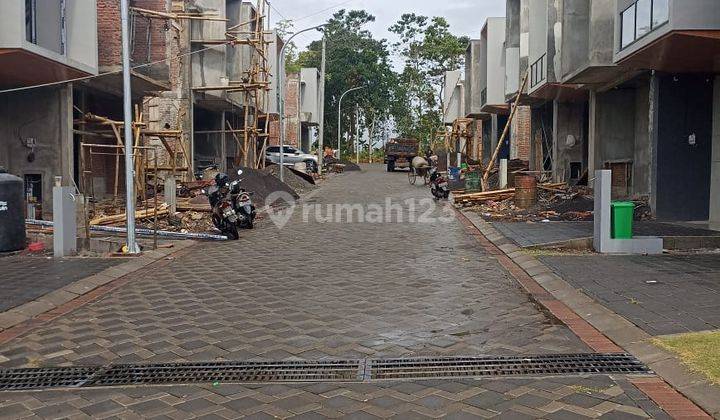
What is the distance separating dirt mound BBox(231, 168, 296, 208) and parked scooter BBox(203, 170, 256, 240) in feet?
19.8

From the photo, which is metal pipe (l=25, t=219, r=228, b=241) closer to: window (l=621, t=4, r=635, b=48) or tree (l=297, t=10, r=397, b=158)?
window (l=621, t=4, r=635, b=48)

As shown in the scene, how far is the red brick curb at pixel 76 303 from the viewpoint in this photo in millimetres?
6927

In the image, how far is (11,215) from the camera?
12.1m

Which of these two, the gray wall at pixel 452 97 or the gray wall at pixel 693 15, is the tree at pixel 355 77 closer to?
the gray wall at pixel 452 97

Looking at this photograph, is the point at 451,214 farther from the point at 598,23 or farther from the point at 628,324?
the point at 628,324

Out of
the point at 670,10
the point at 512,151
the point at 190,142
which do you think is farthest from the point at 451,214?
the point at 512,151

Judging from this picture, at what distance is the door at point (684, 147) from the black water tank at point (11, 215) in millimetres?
13454

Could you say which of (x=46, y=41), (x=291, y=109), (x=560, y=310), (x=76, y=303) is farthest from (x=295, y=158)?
(x=560, y=310)

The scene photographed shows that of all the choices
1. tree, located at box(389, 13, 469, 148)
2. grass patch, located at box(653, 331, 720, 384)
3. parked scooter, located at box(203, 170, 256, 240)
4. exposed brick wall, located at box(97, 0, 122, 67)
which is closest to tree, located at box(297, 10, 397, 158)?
tree, located at box(389, 13, 469, 148)

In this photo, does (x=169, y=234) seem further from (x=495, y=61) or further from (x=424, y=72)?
(x=424, y=72)

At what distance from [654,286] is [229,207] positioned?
8.74m

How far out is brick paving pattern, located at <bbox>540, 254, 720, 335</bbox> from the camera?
6637 millimetres

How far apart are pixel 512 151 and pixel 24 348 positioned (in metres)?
31.7

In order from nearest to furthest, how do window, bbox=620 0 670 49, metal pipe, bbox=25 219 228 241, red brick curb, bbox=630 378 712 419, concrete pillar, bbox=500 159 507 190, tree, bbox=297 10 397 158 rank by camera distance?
red brick curb, bbox=630 378 712 419 < window, bbox=620 0 670 49 < metal pipe, bbox=25 219 228 241 < concrete pillar, bbox=500 159 507 190 < tree, bbox=297 10 397 158
